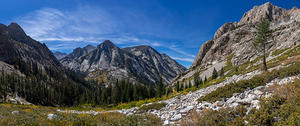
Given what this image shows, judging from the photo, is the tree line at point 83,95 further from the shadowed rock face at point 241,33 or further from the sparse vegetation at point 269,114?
the shadowed rock face at point 241,33

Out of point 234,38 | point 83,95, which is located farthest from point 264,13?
point 83,95

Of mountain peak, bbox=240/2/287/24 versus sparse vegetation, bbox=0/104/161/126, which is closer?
sparse vegetation, bbox=0/104/161/126

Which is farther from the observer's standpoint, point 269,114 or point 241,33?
point 241,33

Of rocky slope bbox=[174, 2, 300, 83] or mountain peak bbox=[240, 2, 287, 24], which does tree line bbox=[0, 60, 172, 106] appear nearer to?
rocky slope bbox=[174, 2, 300, 83]

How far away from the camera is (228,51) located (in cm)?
13512

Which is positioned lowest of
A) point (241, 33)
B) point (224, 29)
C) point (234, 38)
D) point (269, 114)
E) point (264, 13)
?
point (269, 114)

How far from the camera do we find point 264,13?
16038 cm

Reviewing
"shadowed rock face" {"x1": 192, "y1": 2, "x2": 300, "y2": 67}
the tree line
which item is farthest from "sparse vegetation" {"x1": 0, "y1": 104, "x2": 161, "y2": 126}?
"shadowed rock face" {"x1": 192, "y1": 2, "x2": 300, "y2": 67}

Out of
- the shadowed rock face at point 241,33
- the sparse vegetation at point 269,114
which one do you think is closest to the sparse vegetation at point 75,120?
the sparse vegetation at point 269,114

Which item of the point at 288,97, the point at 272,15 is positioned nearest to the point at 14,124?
the point at 288,97

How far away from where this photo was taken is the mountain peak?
157875 mm

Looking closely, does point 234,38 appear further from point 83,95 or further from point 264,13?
point 83,95

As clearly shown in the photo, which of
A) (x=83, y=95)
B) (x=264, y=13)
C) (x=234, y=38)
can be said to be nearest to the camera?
(x=83, y=95)

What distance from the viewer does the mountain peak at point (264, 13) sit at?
158m
